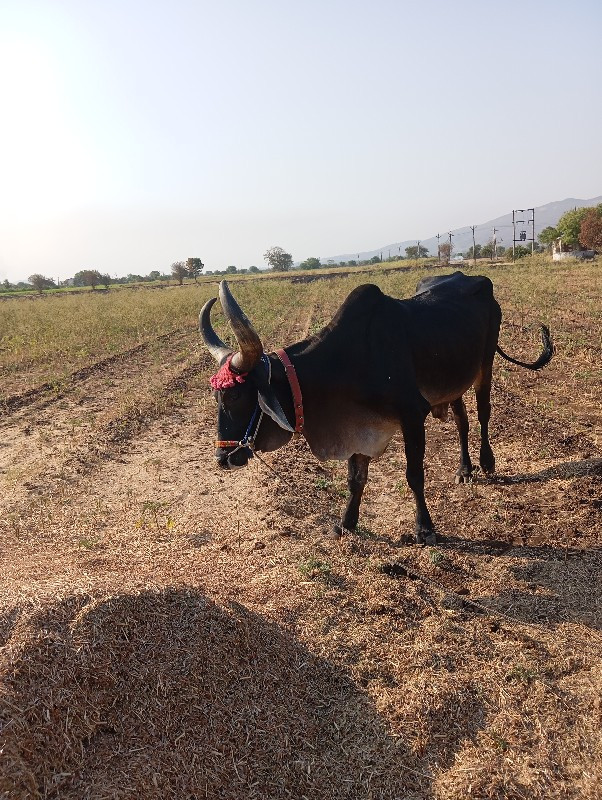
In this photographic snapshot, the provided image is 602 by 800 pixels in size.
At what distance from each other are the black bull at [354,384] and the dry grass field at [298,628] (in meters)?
0.79

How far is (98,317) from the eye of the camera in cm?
2598

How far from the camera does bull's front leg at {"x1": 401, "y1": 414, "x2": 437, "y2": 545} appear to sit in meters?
5.02

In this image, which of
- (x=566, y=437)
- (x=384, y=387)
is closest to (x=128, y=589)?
(x=384, y=387)

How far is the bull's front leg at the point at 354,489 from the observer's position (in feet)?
17.6

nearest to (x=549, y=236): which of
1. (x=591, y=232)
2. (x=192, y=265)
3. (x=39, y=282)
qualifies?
(x=591, y=232)

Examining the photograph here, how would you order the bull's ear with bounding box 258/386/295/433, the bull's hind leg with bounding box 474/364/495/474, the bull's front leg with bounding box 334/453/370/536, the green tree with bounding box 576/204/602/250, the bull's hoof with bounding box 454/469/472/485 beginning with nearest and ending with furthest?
the bull's ear with bounding box 258/386/295/433 → the bull's front leg with bounding box 334/453/370/536 → the bull's hoof with bounding box 454/469/472/485 → the bull's hind leg with bounding box 474/364/495/474 → the green tree with bounding box 576/204/602/250

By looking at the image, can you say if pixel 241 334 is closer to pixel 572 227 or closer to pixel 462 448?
pixel 462 448

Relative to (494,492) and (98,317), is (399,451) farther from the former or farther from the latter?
(98,317)

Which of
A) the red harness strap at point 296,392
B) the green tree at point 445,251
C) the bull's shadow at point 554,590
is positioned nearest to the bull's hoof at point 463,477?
the bull's shadow at point 554,590

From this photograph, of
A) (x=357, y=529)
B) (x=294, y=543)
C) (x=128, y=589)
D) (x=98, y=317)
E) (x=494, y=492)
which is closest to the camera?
(x=128, y=589)

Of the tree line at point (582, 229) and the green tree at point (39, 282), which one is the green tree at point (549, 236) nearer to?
the tree line at point (582, 229)

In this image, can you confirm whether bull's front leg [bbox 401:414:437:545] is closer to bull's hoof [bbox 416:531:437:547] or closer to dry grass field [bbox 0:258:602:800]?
bull's hoof [bbox 416:531:437:547]

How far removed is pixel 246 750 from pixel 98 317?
82.6 feet

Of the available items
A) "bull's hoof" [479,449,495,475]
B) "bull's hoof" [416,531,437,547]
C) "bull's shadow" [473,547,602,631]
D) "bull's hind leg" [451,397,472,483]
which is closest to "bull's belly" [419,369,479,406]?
"bull's hind leg" [451,397,472,483]
